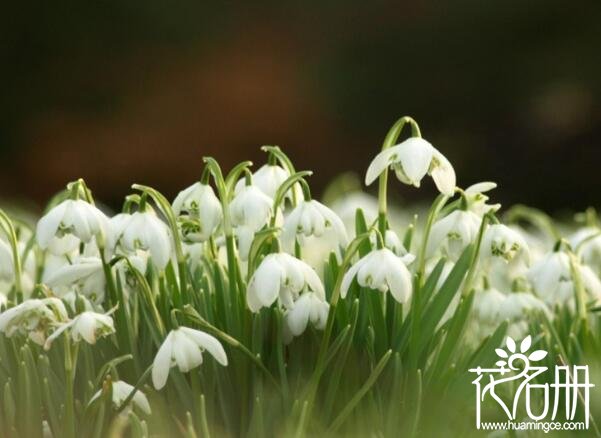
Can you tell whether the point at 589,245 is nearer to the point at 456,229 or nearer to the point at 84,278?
the point at 456,229

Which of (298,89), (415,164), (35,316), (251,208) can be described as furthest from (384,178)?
Result: (298,89)

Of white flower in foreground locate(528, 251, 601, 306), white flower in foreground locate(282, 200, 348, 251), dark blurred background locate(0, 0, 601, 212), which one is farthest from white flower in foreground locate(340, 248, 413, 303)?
dark blurred background locate(0, 0, 601, 212)

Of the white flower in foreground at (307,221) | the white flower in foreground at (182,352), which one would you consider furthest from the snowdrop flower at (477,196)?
the white flower in foreground at (182,352)

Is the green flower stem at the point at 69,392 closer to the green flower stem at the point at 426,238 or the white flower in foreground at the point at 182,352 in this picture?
the white flower in foreground at the point at 182,352

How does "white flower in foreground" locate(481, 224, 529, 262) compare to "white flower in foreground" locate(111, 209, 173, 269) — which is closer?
"white flower in foreground" locate(111, 209, 173, 269)

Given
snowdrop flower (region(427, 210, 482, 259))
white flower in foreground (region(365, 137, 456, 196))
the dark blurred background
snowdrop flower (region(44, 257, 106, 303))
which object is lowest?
snowdrop flower (region(44, 257, 106, 303))

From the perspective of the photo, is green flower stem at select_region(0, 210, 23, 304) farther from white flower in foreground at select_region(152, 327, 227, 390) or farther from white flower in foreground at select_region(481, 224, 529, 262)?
white flower in foreground at select_region(481, 224, 529, 262)

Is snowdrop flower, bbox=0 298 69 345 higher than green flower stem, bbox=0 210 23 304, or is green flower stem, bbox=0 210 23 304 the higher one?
green flower stem, bbox=0 210 23 304
